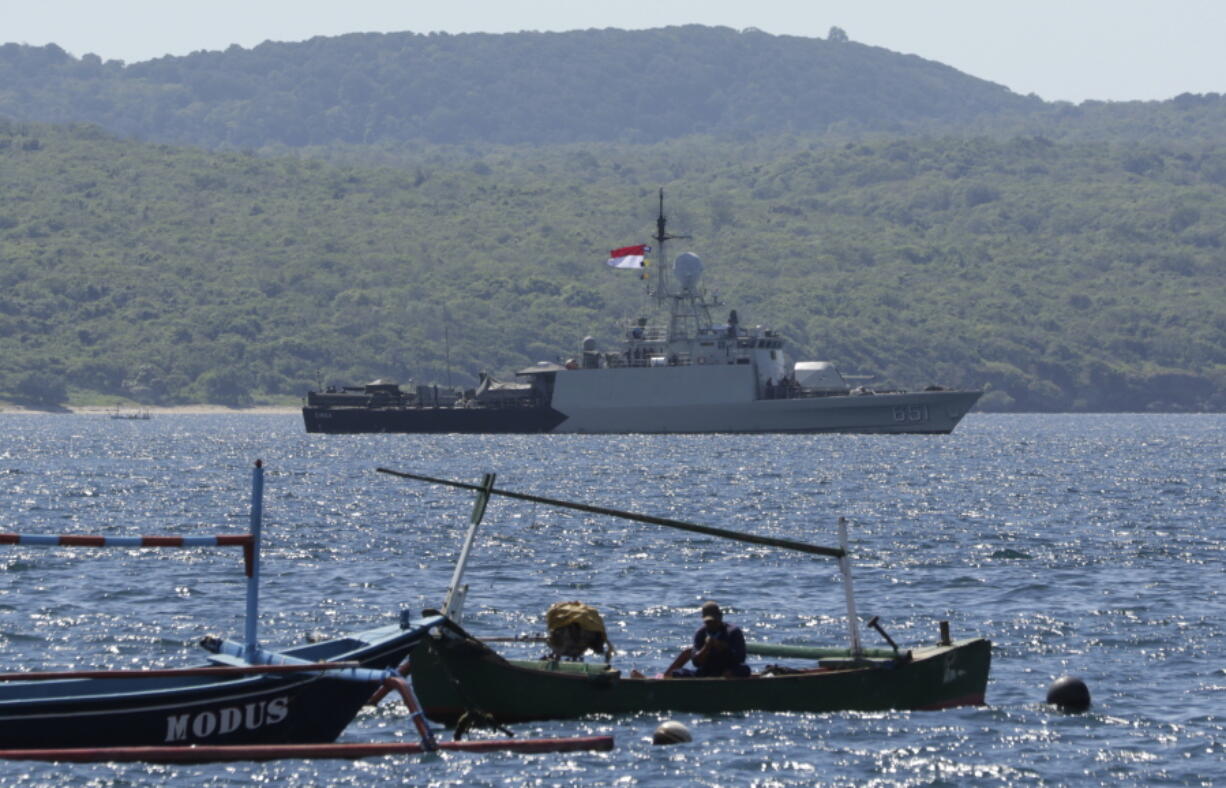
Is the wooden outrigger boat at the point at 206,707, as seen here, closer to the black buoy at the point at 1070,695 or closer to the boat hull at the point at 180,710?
the boat hull at the point at 180,710

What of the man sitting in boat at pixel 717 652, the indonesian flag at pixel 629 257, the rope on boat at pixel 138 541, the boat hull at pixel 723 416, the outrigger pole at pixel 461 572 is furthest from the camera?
the boat hull at pixel 723 416

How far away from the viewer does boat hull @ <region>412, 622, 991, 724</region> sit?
20562 mm

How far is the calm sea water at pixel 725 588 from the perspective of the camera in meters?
19.0

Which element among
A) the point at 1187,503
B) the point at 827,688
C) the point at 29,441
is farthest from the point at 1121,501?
the point at 29,441

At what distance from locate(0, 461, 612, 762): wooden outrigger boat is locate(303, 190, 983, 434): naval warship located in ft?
302

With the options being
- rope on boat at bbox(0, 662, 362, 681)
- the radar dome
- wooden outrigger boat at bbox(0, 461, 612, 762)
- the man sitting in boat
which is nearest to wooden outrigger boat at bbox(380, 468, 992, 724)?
the man sitting in boat

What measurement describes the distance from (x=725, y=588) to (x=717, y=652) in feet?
39.3

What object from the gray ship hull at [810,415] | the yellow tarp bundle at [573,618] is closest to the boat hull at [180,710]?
the yellow tarp bundle at [573,618]

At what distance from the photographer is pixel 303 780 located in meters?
18.1

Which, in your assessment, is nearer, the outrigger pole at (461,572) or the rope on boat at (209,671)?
the rope on boat at (209,671)

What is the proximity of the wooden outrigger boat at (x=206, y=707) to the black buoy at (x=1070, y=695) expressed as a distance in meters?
6.11

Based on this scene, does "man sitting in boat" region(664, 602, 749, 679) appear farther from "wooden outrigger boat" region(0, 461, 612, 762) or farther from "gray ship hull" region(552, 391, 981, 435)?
"gray ship hull" region(552, 391, 981, 435)

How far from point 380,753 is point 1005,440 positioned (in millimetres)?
112916

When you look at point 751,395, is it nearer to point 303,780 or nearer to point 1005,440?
point 1005,440
